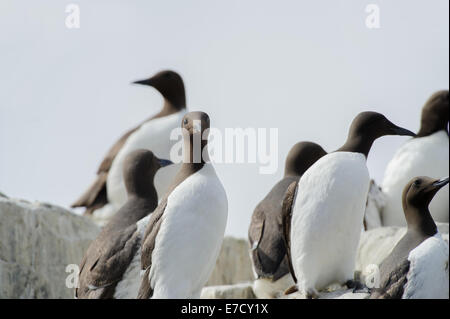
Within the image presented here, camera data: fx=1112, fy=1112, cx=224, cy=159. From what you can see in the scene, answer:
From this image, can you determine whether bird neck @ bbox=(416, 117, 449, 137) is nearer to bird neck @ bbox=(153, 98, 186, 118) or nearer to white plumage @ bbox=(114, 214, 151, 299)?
bird neck @ bbox=(153, 98, 186, 118)

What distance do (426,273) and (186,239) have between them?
5.30 feet

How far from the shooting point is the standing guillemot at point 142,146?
11953mm

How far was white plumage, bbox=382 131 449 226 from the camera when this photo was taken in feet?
38.7

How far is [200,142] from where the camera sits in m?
7.20

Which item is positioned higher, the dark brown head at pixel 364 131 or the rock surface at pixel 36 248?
the dark brown head at pixel 364 131

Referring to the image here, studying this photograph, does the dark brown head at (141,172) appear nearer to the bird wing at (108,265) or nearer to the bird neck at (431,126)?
the bird wing at (108,265)

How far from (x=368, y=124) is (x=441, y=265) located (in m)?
1.12

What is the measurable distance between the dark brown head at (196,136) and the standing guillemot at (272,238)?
202cm

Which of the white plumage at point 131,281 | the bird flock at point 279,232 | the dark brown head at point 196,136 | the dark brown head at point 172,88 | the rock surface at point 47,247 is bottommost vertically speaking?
the rock surface at point 47,247

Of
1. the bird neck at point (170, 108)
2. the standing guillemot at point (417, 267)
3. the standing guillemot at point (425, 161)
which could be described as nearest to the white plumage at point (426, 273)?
Answer: the standing guillemot at point (417, 267)

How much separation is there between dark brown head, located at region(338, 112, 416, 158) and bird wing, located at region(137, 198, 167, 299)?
1447 mm

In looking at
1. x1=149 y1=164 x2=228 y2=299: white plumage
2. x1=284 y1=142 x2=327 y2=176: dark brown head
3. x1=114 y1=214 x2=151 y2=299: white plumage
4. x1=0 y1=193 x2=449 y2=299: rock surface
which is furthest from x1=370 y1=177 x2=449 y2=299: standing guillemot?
x1=0 y1=193 x2=449 y2=299: rock surface
